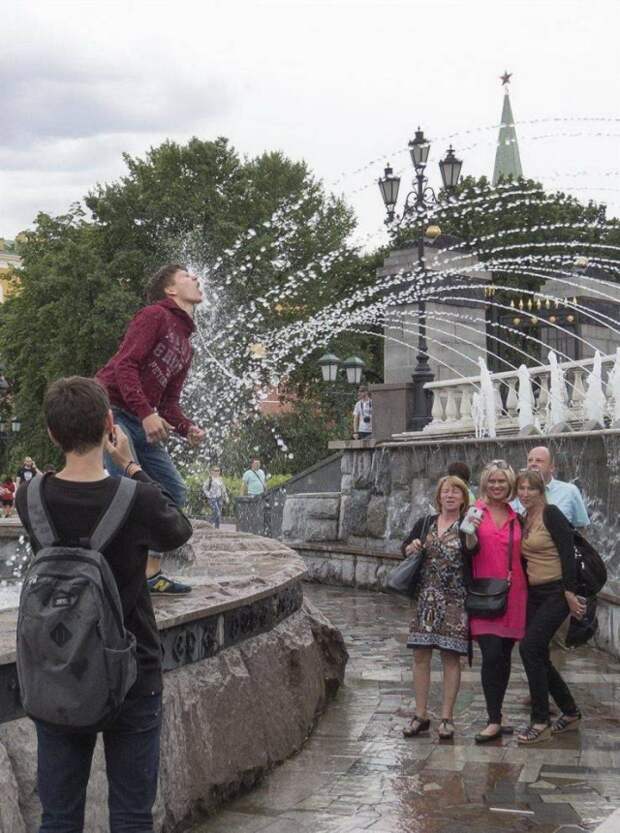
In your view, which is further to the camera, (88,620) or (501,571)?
(501,571)

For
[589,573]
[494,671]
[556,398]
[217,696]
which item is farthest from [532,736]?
[556,398]

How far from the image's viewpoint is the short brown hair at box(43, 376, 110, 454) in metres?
3.15

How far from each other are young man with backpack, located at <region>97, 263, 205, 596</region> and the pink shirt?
6.11 feet

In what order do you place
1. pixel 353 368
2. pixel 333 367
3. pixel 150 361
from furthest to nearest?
pixel 353 368, pixel 333 367, pixel 150 361

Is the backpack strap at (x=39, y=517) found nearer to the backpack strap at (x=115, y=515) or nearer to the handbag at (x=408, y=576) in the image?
the backpack strap at (x=115, y=515)

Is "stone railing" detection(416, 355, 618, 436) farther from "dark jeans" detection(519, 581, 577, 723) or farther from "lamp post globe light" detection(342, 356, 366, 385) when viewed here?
"lamp post globe light" detection(342, 356, 366, 385)

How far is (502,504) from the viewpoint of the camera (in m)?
6.82

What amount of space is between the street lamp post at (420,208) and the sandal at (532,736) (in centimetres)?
1179

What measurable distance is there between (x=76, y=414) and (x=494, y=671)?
399 cm

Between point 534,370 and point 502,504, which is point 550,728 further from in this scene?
point 534,370

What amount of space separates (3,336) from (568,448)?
3741 centimetres

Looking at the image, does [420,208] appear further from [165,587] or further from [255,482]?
[165,587]

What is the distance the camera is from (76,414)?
315 centimetres

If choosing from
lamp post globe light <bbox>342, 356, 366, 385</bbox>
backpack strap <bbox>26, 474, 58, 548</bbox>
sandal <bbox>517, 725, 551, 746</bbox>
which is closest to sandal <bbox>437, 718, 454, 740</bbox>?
sandal <bbox>517, 725, 551, 746</bbox>
